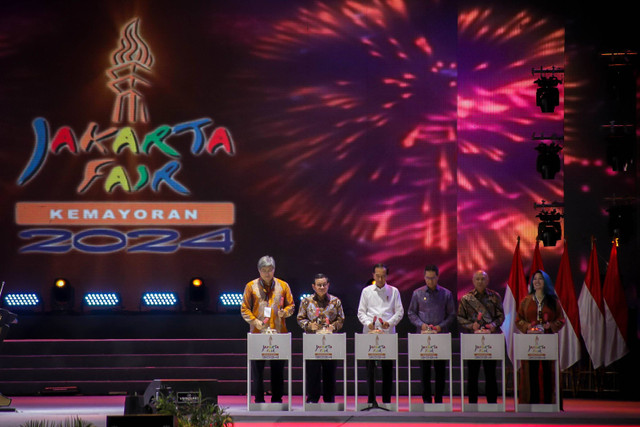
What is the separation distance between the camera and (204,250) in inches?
496

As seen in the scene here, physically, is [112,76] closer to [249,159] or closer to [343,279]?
[249,159]

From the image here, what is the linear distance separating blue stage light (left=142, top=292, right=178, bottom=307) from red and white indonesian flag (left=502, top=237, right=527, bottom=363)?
13.3 feet

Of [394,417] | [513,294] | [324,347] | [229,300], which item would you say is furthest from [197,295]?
[394,417]

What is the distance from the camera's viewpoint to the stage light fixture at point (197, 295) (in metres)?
12.3

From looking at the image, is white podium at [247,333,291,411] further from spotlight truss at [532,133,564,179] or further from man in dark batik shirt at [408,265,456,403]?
spotlight truss at [532,133,564,179]

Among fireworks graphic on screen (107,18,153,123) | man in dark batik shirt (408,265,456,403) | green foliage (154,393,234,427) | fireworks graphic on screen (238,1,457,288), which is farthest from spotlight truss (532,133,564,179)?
green foliage (154,393,234,427)

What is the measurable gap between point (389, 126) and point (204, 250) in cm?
279

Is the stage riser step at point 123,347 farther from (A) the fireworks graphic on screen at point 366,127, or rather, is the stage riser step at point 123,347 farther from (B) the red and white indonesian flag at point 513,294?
(A) the fireworks graphic on screen at point 366,127

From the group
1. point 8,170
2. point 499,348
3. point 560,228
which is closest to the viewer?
point 499,348

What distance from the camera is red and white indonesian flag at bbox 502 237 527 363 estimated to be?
37.3 feet

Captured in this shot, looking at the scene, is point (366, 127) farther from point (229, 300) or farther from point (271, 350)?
point (271, 350)

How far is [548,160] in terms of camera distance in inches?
447

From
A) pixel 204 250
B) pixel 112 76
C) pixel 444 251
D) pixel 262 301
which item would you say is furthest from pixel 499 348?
pixel 112 76

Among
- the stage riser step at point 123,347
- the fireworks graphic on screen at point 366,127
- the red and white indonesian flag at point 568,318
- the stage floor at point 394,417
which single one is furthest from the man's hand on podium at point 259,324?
the red and white indonesian flag at point 568,318
